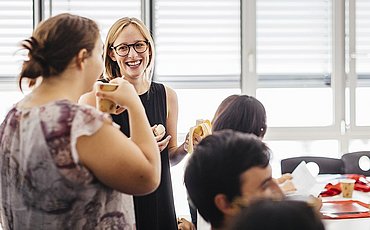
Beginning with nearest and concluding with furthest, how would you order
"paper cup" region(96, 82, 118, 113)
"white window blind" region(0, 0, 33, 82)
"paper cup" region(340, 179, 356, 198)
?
"paper cup" region(96, 82, 118, 113) < "paper cup" region(340, 179, 356, 198) < "white window blind" region(0, 0, 33, 82)

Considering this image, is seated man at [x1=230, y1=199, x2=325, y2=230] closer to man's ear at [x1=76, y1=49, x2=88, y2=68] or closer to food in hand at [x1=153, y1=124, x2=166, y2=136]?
man's ear at [x1=76, y1=49, x2=88, y2=68]

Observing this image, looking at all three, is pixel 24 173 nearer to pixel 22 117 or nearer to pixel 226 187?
pixel 22 117

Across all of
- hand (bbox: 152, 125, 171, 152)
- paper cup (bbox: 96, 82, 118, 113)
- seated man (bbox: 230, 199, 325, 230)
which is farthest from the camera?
hand (bbox: 152, 125, 171, 152)

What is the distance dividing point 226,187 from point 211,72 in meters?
2.97

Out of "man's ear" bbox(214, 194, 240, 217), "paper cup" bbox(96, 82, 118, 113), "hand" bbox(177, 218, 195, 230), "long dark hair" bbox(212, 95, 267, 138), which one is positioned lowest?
"hand" bbox(177, 218, 195, 230)

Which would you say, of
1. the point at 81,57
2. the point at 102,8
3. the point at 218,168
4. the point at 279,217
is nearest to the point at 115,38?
the point at 81,57

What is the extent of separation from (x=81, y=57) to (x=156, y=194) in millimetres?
999

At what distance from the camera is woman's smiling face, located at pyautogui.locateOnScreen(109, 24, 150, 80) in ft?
7.16

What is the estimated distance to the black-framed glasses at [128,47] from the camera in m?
2.19

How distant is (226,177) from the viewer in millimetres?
1330

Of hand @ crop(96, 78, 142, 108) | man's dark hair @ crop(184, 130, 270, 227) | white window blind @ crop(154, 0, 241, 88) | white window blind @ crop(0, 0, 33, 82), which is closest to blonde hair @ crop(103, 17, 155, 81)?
hand @ crop(96, 78, 142, 108)

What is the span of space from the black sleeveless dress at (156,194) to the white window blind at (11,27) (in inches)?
84.3

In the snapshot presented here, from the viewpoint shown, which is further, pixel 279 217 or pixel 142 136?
pixel 142 136

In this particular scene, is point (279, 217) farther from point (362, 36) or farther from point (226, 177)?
point (362, 36)
